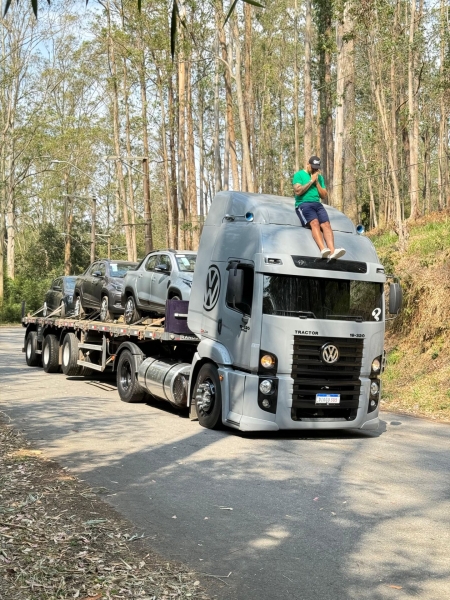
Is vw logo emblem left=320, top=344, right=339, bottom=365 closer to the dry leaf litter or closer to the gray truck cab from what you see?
the gray truck cab

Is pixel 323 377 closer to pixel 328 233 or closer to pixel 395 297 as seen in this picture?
pixel 395 297

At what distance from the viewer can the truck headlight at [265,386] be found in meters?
10.5

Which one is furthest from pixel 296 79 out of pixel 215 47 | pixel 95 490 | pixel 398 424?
pixel 95 490

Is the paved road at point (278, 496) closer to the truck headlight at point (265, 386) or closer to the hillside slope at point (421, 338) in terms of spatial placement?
the truck headlight at point (265, 386)

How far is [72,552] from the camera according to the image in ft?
18.1

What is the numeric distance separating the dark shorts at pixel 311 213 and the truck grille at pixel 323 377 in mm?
1732

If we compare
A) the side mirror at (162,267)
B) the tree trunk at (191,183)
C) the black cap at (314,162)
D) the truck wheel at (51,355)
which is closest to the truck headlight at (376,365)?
the black cap at (314,162)

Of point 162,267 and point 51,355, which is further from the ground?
point 162,267

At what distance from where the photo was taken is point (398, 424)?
12.9 meters

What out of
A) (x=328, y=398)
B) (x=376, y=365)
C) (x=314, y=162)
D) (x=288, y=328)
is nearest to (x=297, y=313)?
(x=288, y=328)

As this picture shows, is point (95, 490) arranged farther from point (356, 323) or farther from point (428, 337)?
point (428, 337)

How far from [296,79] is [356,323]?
47.5 m

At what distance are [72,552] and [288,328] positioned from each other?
549cm

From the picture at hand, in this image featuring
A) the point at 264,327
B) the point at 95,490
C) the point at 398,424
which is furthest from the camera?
the point at 398,424
